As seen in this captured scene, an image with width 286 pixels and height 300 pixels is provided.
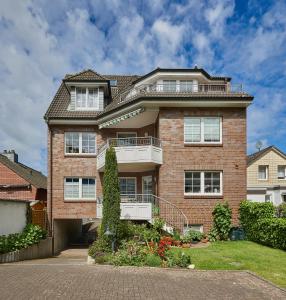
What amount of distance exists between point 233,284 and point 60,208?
614 inches

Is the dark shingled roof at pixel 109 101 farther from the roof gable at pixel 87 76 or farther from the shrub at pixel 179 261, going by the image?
the shrub at pixel 179 261

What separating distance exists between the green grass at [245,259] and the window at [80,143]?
1179cm

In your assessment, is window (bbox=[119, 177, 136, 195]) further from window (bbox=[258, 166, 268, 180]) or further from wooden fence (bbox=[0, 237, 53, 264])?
window (bbox=[258, 166, 268, 180])

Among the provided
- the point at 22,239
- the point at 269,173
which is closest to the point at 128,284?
the point at 22,239

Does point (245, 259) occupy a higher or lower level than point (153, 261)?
lower

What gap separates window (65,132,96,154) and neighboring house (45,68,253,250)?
74 mm

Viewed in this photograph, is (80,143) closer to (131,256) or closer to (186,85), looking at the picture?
(186,85)

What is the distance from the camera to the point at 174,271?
35.4ft

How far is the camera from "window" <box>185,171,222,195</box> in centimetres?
1869

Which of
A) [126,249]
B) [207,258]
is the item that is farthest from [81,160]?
[207,258]

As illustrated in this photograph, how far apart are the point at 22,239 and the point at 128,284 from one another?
940 cm

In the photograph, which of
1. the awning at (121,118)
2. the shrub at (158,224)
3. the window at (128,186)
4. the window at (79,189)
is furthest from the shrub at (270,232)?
the window at (79,189)

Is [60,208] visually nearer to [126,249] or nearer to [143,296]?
[126,249]

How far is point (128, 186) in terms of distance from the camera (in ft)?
74.6
